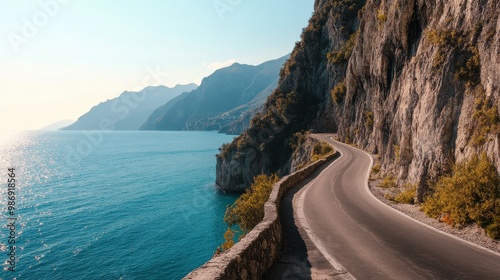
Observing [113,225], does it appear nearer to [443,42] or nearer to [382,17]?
[443,42]

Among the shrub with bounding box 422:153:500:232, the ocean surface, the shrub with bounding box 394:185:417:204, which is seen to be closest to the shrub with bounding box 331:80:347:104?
the ocean surface

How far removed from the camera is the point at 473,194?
13477 mm

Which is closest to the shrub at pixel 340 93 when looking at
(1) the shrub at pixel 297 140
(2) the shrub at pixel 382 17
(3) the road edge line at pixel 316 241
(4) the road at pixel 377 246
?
(1) the shrub at pixel 297 140

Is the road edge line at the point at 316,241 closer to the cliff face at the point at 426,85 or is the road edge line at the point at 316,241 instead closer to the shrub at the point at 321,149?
the cliff face at the point at 426,85

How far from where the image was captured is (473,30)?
669 inches

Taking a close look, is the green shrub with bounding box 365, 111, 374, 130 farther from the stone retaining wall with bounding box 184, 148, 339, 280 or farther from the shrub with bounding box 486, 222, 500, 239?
the stone retaining wall with bounding box 184, 148, 339, 280

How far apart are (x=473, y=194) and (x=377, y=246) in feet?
19.8

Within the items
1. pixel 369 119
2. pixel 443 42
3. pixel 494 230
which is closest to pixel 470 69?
pixel 443 42

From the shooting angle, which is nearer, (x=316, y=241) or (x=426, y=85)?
(x=316, y=241)

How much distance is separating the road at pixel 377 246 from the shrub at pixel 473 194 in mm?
1671

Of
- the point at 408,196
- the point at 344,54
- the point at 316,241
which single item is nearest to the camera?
the point at 316,241

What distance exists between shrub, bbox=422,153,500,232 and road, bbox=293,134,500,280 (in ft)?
5.48

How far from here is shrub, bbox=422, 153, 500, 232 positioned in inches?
502

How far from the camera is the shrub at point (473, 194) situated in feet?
41.9
